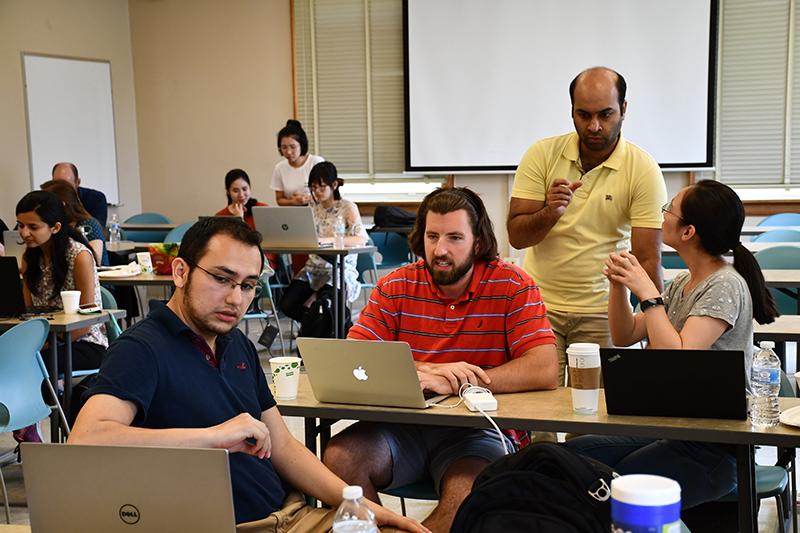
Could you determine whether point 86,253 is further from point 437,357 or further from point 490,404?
point 490,404

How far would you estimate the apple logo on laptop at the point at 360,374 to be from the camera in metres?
2.38

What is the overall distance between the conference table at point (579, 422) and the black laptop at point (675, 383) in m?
0.03

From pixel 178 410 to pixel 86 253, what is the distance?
101 inches

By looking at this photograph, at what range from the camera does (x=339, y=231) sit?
20.6ft

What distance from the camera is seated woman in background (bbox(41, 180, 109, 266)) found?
190 inches

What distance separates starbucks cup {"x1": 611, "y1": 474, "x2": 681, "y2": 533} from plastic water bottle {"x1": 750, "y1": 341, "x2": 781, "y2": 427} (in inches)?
51.9

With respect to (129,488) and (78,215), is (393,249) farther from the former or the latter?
(129,488)

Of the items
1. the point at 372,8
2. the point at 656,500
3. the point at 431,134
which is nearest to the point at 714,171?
the point at 431,134

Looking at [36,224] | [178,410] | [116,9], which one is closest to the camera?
[178,410]

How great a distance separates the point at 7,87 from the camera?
841 cm

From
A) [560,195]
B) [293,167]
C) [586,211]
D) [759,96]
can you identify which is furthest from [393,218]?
[560,195]

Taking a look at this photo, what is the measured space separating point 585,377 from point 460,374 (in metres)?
0.37

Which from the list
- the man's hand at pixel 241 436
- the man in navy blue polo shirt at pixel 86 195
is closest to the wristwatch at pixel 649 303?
the man's hand at pixel 241 436

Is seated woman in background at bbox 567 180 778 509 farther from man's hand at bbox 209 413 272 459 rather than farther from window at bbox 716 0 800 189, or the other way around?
window at bbox 716 0 800 189
